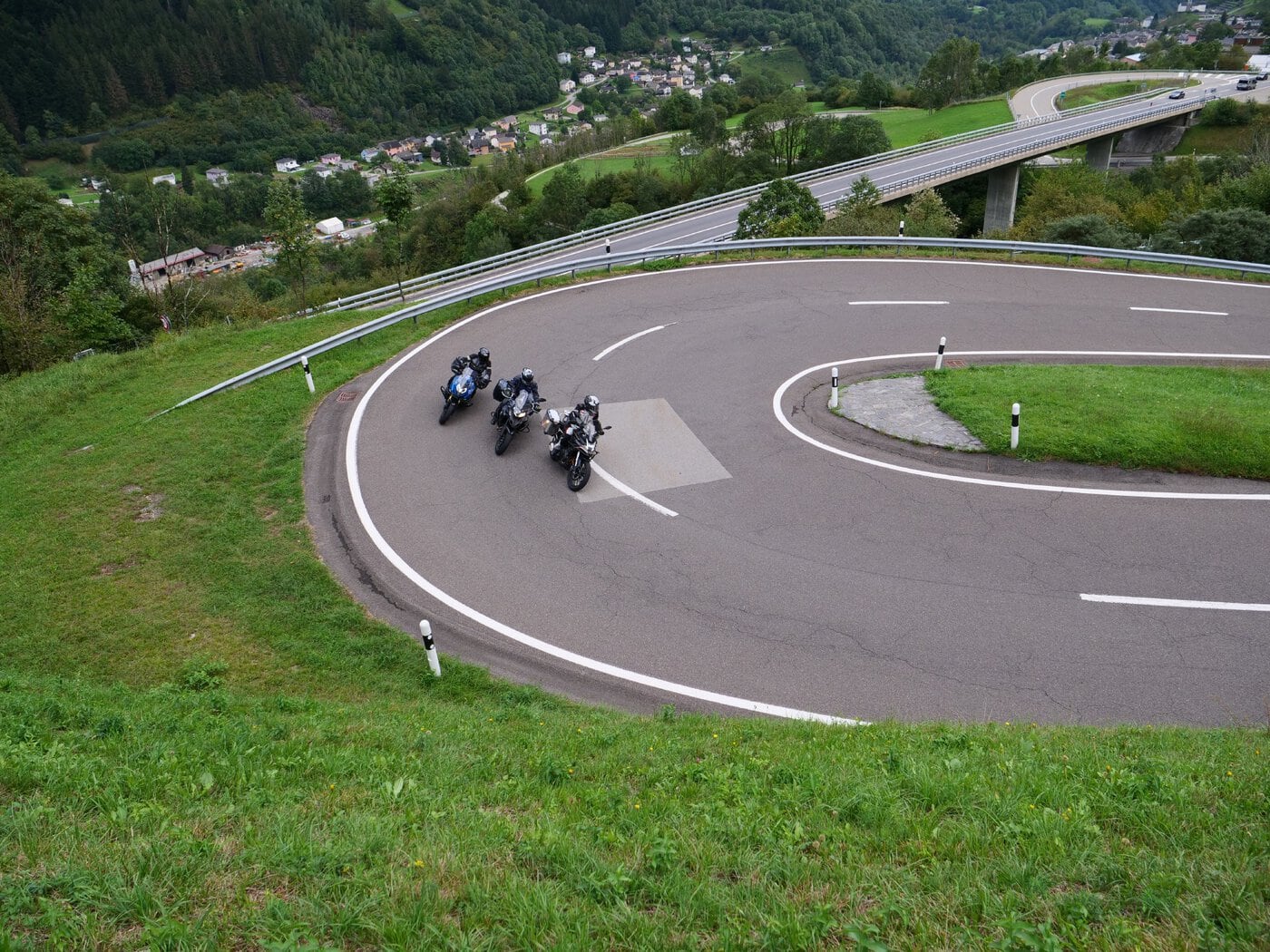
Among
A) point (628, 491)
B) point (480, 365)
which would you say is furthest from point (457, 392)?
point (628, 491)

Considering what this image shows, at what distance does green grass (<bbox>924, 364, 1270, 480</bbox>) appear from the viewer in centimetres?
1298

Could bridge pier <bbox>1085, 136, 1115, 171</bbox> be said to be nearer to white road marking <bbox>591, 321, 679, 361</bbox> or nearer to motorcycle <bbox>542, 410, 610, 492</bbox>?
white road marking <bbox>591, 321, 679, 361</bbox>

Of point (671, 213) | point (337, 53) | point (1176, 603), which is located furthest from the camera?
point (337, 53)

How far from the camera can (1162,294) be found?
22281 mm

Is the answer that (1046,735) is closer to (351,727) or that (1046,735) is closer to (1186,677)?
(1186,677)

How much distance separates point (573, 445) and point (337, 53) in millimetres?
172836

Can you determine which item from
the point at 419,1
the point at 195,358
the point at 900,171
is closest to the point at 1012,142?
the point at 900,171

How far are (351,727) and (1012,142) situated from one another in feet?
226

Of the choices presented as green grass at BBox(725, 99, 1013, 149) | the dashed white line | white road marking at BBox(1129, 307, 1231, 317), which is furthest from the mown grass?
green grass at BBox(725, 99, 1013, 149)

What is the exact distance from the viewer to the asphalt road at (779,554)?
8992 millimetres

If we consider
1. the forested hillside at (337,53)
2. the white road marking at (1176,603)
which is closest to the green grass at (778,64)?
the forested hillside at (337,53)

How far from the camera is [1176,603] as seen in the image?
32.6 ft

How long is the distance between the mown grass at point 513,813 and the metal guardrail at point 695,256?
32.4 feet

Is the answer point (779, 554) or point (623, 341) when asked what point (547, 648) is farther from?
point (623, 341)
